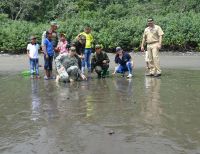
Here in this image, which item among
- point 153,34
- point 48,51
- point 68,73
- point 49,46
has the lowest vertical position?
point 68,73

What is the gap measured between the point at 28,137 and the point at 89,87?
5.42 meters

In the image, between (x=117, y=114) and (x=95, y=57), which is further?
(x=95, y=57)

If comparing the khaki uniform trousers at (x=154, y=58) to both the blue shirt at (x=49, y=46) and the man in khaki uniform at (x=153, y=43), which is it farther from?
the blue shirt at (x=49, y=46)

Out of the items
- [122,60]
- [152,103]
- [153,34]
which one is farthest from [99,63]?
[152,103]

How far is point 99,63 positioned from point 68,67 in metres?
1.35

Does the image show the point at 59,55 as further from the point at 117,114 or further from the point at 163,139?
the point at 163,139

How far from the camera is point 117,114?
876 centimetres

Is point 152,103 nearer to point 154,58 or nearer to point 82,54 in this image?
point 154,58

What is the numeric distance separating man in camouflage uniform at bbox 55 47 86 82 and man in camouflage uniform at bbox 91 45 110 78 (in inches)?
40.2

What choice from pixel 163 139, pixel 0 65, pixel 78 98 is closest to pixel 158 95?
pixel 78 98

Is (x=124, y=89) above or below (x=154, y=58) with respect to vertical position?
below

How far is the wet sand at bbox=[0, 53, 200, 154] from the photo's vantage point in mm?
6734

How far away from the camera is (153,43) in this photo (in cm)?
1520

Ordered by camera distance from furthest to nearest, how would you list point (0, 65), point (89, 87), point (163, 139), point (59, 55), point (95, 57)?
point (0, 65) < point (95, 57) < point (59, 55) < point (89, 87) < point (163, 139)
